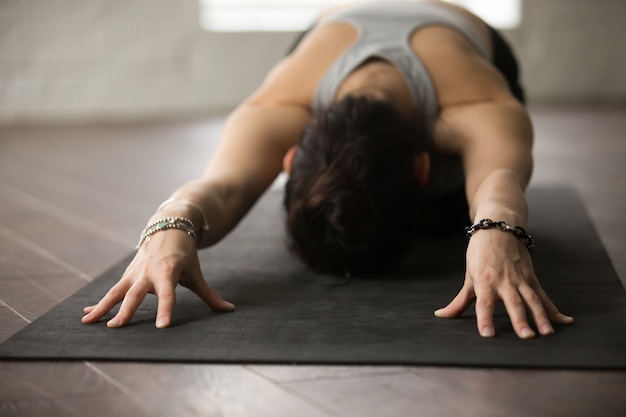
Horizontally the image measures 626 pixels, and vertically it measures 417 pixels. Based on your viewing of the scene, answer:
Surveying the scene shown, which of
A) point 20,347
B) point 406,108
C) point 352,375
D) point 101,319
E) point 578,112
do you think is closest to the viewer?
point 352,375

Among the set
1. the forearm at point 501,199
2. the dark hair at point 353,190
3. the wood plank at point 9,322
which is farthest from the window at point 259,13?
the wood plank at point 9,322

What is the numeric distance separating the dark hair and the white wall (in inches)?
146

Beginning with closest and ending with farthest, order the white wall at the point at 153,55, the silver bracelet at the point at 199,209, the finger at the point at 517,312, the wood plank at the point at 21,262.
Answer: the finger at the point at 517,312 → the silver bracelet at the point at 199,209 → the wood plank at the point at 21,262 → the white wall at the point at 153,55

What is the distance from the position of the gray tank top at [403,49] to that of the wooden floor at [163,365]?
16.2 inches

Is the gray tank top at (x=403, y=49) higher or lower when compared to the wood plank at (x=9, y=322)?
higher

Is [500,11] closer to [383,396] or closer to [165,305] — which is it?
[165,305]

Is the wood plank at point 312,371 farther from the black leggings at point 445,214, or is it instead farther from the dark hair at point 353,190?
the black leggings at point 445,214

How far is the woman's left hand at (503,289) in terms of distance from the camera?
1348mm

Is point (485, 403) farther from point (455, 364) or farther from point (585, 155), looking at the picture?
point (585, 155)

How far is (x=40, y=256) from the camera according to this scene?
2064 millimetres

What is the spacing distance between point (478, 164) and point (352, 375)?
71 centimetres

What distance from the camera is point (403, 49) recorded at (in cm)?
209

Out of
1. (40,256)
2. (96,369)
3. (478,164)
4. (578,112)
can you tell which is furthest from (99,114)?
(96,369)

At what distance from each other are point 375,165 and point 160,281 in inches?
19.3
